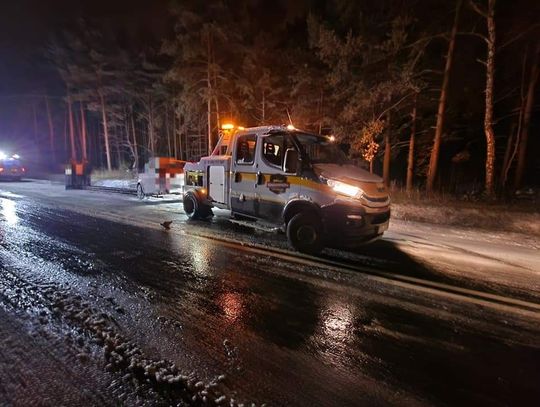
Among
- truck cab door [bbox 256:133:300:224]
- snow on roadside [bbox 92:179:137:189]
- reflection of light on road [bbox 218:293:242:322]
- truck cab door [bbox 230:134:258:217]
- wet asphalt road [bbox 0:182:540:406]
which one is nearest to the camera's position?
wet asphalt road [bbox 0:182:540:406]

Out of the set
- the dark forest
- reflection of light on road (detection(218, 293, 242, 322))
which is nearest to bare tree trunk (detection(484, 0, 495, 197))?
the dark forest

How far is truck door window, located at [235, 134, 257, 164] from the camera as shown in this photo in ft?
25.3

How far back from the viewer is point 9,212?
10523 millimetres

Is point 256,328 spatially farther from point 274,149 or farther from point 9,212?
point 9,212

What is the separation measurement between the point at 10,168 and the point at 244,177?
23.0 m

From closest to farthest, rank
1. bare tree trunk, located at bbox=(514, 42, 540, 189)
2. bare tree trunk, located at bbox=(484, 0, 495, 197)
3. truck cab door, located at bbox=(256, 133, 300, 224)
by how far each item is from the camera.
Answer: truck cab door, located at bbox=(256, 133, 300, 224), bare tree trunk, located at bbox=(484, 0, 495, 197), bare tree trunk, located at bbox=(514, 42, 540, 189)

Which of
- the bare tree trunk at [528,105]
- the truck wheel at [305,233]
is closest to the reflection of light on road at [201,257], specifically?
the truck wheel at [305,233]

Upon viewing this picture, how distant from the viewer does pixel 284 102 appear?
19.4 m

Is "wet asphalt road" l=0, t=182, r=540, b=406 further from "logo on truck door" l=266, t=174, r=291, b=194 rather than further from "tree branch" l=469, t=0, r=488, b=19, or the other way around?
"tree branch" l=469, t=0, r=488, b=19

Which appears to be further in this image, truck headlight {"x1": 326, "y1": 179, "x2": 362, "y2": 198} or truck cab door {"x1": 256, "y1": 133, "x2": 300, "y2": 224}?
truck cab door {"x1": 256, "y1": 133, "x2": 300, "y2": 224}

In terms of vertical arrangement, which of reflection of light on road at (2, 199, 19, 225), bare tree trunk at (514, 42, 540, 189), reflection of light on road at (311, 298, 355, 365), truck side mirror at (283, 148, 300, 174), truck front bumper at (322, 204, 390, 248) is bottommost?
reflection of light on road at (311, 298, 355, 365)

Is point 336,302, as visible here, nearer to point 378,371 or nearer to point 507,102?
point 378,371

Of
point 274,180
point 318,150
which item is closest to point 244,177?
point 274,180

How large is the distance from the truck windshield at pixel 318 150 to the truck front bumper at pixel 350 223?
117 cm
